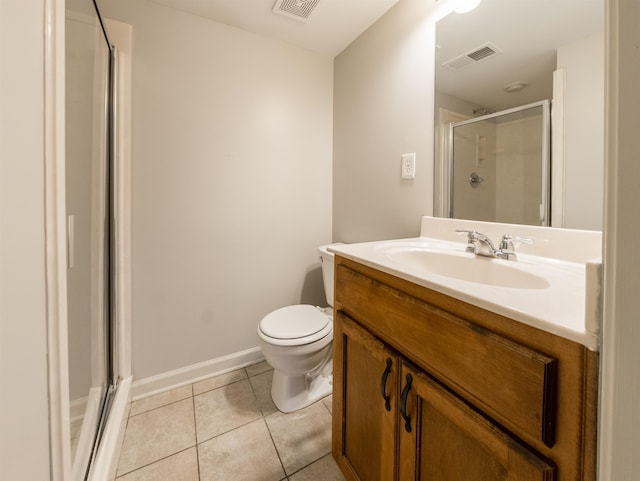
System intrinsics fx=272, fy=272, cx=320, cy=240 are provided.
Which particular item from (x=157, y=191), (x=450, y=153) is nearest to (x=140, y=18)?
(x=157, y=191)

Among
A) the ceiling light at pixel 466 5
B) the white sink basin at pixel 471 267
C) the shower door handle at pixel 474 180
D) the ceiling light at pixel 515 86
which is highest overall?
the ceiling light at pixel 466 5

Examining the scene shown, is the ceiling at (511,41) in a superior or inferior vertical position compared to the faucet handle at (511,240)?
superior

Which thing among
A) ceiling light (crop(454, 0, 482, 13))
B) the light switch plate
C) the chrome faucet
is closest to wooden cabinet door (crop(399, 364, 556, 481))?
the chrome faucet

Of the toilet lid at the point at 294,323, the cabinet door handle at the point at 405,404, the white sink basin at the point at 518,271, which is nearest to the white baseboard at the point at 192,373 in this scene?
the toilet lid at the point at 294,323

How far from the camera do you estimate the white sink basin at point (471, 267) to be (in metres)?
0.78

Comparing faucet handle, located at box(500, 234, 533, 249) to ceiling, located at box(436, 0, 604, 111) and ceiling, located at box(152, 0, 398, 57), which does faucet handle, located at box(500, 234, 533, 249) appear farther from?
ceiling, located at box(152, 0, 398, 57)

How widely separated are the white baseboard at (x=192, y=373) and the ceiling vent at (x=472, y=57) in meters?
1.87

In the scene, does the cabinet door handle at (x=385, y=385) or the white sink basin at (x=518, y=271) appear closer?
the white sink basin at (x=518, y=271)

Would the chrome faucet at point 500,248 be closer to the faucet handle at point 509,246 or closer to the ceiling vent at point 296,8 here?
the faucet handle at point 509,246

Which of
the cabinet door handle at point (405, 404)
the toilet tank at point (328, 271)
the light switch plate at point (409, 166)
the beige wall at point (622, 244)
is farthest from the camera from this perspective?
the toilet tank at point (328, 271)

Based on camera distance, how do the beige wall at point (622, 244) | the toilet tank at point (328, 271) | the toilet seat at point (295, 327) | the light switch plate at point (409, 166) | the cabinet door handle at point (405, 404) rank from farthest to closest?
the toilet tank at point (328, 271)
the light switch plate at point (409, 166)
the toilet seat at point (295, 327)
the cabinet door handle at point (405, 404)
the beige wall at point (622, 244)

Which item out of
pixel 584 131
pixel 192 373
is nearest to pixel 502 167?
pixel 584 131

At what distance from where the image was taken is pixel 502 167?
1.03 m

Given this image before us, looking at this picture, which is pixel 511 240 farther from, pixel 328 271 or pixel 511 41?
pixel 328 271
